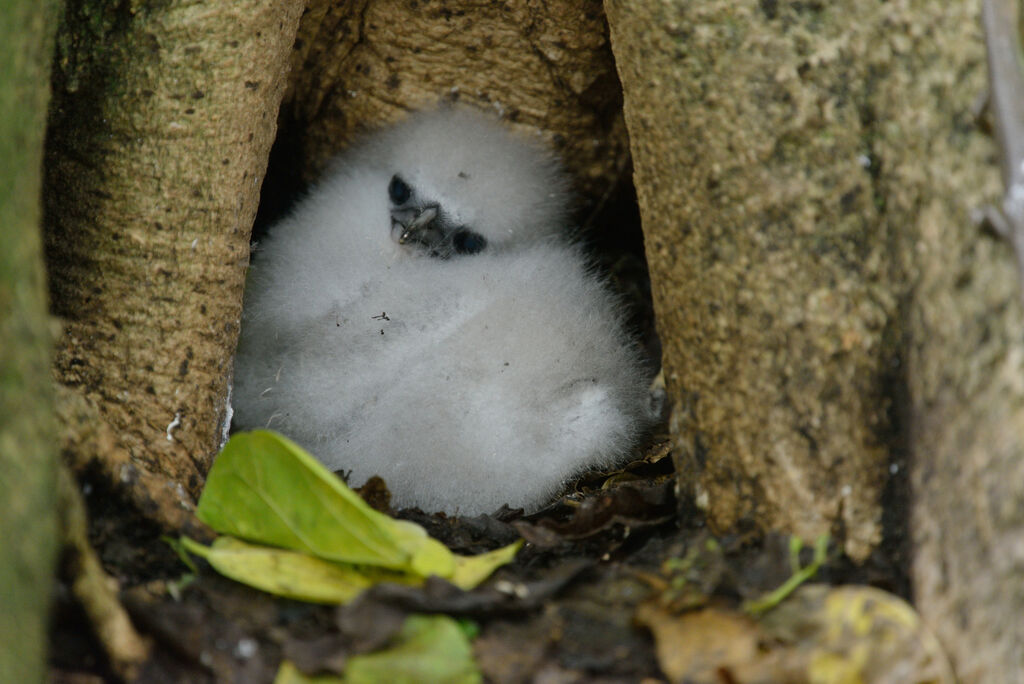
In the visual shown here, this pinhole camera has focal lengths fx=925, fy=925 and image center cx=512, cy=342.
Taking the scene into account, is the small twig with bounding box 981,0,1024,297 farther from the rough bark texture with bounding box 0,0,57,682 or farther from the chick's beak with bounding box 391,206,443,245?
the chick's beak with bounding box 391,206,443,245

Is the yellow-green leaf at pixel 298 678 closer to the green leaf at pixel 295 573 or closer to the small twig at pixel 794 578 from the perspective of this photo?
the green leaf at pixel 295 573

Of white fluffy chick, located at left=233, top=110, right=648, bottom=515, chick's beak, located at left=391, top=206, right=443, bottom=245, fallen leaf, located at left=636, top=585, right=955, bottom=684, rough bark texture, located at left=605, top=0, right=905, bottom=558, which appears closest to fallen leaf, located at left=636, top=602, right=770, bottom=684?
fallen leaf, located at left=636, top=585, right=955, bottom=684

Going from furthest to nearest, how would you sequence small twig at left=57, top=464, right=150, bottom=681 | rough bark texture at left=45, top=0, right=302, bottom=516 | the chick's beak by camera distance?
the chick's beak, rough bark texture at left=45, top=0, right=302, bottom=516, small twig at left=57, top=464, right=150, bottom=681

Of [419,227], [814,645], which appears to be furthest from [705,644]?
[419,227]

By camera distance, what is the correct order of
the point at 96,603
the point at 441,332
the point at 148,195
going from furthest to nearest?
the point at 441,332, the point at 148,195, the point at 96,603

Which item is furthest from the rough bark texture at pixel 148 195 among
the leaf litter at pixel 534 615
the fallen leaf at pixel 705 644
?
the fallen leaf at pixel 705 644

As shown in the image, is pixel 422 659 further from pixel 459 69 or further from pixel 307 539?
pixel 459 69
